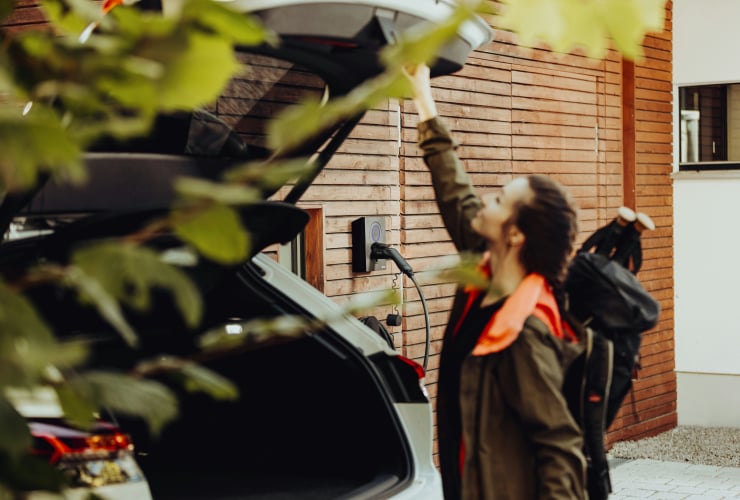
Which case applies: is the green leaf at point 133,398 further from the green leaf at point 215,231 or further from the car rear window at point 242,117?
the car rear window at point 242,117

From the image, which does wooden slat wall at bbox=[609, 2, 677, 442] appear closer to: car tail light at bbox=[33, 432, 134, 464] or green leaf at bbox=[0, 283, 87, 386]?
car tail light at bbox=[33, 432, 134, 464]

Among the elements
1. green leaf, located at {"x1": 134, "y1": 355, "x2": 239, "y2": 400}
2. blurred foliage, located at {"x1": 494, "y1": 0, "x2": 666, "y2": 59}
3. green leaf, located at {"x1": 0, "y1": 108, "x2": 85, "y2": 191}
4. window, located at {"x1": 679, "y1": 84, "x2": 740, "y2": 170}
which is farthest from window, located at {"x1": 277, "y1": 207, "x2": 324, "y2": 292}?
green leaf, located at {"x1": 0, "y1": 108, "x2": 85, "y2": 191}

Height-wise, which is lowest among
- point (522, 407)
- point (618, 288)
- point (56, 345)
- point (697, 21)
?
point (522, 407)

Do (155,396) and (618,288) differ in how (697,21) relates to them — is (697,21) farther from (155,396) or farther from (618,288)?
(155,396)

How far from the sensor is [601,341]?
334 cm

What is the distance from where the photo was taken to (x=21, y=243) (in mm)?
3289

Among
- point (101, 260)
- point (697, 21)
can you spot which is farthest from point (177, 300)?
point (697, 21)

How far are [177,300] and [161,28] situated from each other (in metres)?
0.16

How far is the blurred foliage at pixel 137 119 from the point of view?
72 cm

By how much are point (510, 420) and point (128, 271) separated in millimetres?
2687

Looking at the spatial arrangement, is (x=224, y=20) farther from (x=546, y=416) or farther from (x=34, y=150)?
(x=546, y=416)

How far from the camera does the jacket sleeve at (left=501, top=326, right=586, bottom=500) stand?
3207 mm

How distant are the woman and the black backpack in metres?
0.06

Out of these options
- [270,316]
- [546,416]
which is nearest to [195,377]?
[546,416]
